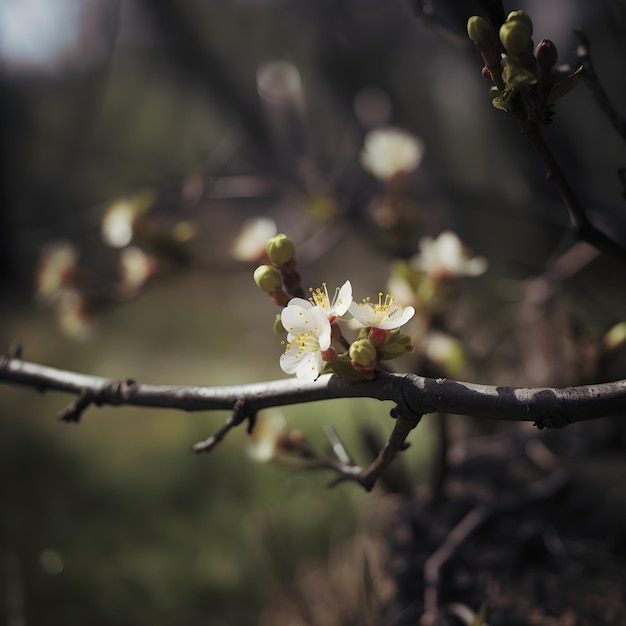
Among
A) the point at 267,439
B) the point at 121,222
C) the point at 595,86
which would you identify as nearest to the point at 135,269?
the point at 121,222

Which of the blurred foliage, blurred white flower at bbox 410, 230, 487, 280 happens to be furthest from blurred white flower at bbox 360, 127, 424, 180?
blurred white flower at bbox 410, 230, 487, 280

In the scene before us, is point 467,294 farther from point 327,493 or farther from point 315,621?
point 315,621

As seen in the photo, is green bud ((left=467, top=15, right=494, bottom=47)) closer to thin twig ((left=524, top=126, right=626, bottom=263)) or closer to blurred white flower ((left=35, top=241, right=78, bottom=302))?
thin twig ((left=524, top=126, right=626, bottom=263))

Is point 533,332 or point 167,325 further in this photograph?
point 167,325

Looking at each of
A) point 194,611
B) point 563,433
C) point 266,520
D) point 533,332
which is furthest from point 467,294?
point 194,611

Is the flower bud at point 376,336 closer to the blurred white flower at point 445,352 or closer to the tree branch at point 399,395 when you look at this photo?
the tree branch at point 399,395

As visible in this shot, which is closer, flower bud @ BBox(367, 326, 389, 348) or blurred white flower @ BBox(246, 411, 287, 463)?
flower bud @ BBox(367, 326, 389, 348)
